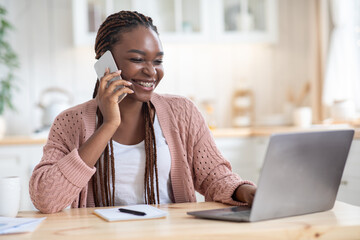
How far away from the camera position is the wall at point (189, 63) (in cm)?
355

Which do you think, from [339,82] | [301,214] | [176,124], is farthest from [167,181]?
Answer: [339,82]

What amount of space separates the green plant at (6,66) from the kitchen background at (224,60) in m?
0.10

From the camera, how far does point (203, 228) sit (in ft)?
3.03

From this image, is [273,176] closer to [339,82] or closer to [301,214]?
[301,214]

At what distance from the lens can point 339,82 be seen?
3.26 m

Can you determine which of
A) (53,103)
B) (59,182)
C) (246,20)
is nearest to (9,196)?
Result: (59,182)

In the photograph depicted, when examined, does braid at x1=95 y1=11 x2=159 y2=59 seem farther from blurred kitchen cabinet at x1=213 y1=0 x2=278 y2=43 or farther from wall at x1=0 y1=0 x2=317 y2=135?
wall at x1=0 y1=0 x2=317 y2=135

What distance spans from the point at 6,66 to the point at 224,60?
1.75m

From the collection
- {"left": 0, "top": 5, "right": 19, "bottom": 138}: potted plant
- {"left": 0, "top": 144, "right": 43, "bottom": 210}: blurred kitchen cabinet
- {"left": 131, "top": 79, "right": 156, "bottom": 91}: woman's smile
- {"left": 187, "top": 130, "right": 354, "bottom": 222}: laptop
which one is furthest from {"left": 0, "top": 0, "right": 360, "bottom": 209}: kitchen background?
{"left": 187, "top": 130, "right": 354, "bottom": 222}: laptop

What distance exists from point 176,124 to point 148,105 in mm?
122

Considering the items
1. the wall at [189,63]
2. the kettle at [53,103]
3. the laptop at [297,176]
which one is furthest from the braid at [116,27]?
the wall at [189,63]

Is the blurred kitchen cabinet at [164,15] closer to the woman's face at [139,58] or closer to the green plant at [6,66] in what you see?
the green plant at [6,66]

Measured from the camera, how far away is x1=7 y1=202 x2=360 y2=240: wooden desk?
884 mm

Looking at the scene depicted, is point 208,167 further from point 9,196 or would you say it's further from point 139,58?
point 9,196
